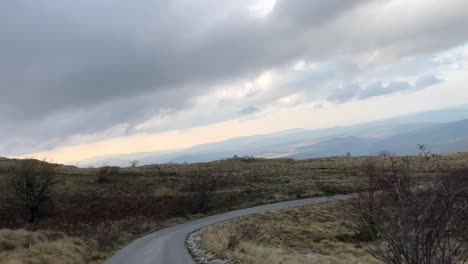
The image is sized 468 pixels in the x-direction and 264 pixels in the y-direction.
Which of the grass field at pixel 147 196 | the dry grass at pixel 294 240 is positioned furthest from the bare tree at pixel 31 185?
the dry grass at pixel 294 240

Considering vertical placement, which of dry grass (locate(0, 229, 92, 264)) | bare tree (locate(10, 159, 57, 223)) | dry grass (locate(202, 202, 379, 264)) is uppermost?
bare tree (locate(10, 159, 57, 223))

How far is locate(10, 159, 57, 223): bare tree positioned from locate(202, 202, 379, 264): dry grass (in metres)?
28.7

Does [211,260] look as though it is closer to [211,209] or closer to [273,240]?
[273,240]

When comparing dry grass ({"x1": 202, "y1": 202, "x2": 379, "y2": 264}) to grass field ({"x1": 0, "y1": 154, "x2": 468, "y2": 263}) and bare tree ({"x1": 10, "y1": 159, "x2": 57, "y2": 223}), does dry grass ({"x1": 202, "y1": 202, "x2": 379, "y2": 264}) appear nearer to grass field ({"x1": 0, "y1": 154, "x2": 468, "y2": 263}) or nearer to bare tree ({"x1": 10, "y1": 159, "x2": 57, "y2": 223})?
grass field ({"x1": 0, "y1": 154, "x2": 468, "y2": 263})

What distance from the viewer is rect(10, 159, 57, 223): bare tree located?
2007 inches

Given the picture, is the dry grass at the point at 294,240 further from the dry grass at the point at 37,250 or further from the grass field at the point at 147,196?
the grass field at the point at 147,196

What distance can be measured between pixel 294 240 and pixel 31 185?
37.2 meters

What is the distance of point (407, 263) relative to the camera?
7125 millimetres

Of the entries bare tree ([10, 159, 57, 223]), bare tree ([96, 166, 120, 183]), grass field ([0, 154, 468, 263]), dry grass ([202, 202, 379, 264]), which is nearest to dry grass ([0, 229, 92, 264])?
grass field ([0, 154, 468, 263])

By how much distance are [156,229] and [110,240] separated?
32.5ft

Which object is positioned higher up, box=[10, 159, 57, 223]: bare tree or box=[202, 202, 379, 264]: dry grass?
box=[10, 159, 57, 223]: bare tree

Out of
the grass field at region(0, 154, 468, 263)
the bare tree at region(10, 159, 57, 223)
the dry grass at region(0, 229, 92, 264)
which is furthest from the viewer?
the bare tree at region(10, 159, 57, 223)

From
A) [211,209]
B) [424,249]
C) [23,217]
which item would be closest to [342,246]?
[424,249]

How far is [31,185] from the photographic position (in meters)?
52.7
